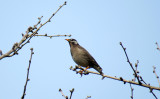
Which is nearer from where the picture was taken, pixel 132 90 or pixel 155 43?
pixel 132 90

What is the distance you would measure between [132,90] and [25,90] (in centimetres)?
231

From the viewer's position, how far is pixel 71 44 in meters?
9.83

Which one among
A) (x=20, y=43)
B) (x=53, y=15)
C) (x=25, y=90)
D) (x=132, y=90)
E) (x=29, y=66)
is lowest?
(x=132, y=90)

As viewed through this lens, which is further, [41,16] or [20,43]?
[41,16]

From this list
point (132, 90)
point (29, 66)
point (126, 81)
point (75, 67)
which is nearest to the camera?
point (29, 66)

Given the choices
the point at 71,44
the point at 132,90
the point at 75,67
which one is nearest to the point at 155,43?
the point at 132,90

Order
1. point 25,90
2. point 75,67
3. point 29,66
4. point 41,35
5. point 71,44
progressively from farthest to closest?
point 71,44 → point 75,67 → point 41,35 → point 29,66 → point 25,90

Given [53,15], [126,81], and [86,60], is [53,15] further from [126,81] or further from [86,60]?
[86,60]

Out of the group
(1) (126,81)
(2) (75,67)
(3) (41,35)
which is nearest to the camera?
(1) (126,81)

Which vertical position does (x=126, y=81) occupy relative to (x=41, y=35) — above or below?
below

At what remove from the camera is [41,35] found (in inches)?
206

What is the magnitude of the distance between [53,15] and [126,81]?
7.40ft

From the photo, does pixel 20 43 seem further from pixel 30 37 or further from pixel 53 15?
pixel 53 15

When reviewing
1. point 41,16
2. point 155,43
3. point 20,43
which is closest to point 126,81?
point 155,43
